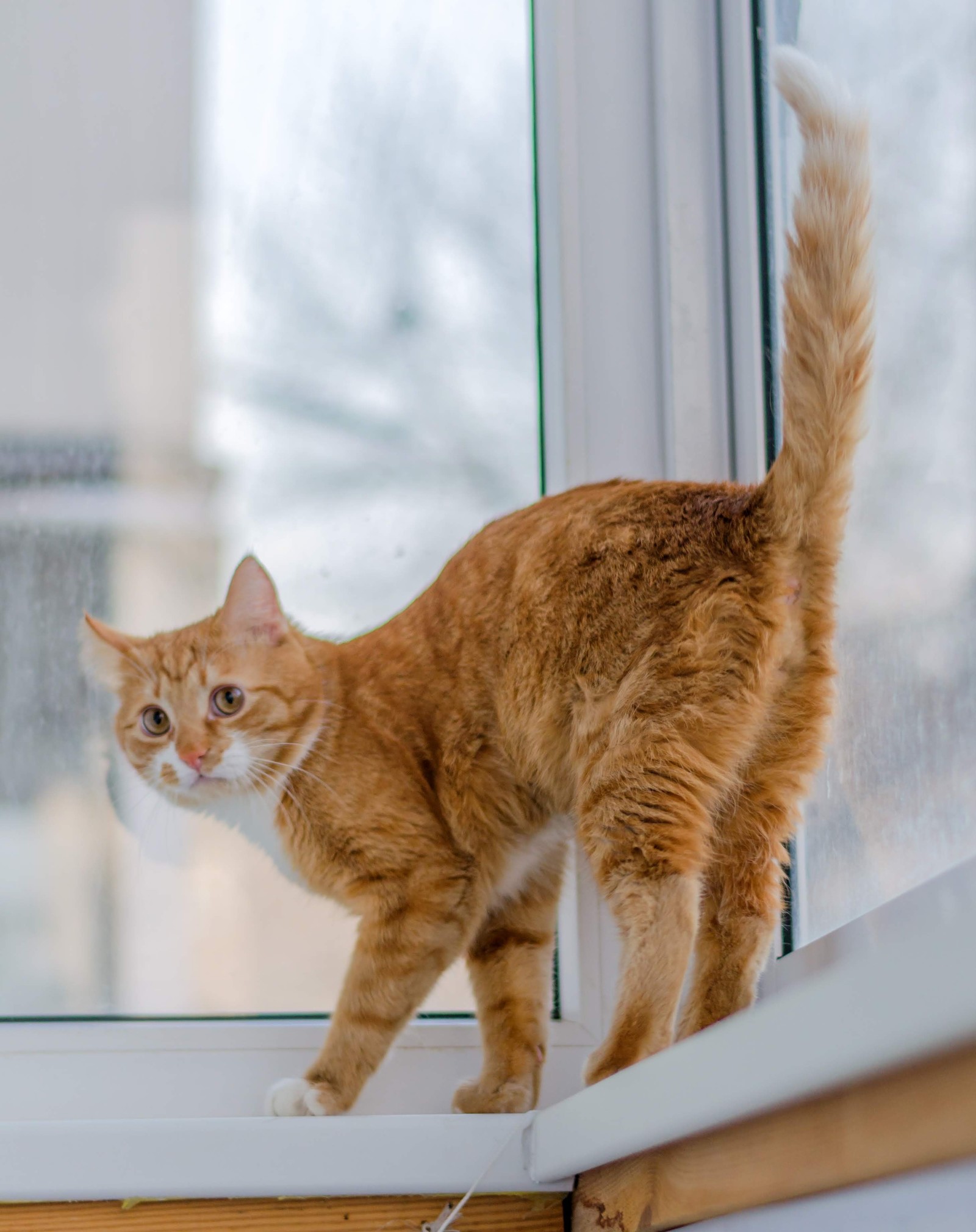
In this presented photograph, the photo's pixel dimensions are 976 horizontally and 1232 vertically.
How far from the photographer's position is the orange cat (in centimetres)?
107

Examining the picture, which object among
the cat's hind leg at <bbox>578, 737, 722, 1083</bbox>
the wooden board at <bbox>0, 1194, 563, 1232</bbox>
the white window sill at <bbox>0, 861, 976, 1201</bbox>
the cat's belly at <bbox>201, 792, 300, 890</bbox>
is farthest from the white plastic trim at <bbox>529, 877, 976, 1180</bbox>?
the cat's belly at <bbox>201, 792, 300, 890</bbox>

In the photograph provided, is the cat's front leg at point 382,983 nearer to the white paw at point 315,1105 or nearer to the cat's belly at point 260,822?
the white paw at point 315,1105

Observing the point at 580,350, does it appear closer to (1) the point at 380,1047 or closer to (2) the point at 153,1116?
(1) the point at 380,1047

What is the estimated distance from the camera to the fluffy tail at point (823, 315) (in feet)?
3.21

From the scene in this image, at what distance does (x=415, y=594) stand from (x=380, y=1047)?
24.3 inches

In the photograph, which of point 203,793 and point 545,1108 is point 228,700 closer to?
point 203,793

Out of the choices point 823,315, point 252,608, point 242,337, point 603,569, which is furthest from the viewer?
point 242,337

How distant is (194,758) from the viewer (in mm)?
1427

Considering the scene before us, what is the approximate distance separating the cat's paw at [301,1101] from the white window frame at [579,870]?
0.07m

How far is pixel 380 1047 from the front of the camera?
1.28 m

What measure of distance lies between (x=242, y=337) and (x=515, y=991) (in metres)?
0.95

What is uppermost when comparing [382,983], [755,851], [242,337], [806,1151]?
[242,337]

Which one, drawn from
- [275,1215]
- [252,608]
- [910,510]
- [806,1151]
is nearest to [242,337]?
[252,608]

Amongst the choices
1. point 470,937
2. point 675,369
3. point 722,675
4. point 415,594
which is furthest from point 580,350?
point 470,937
